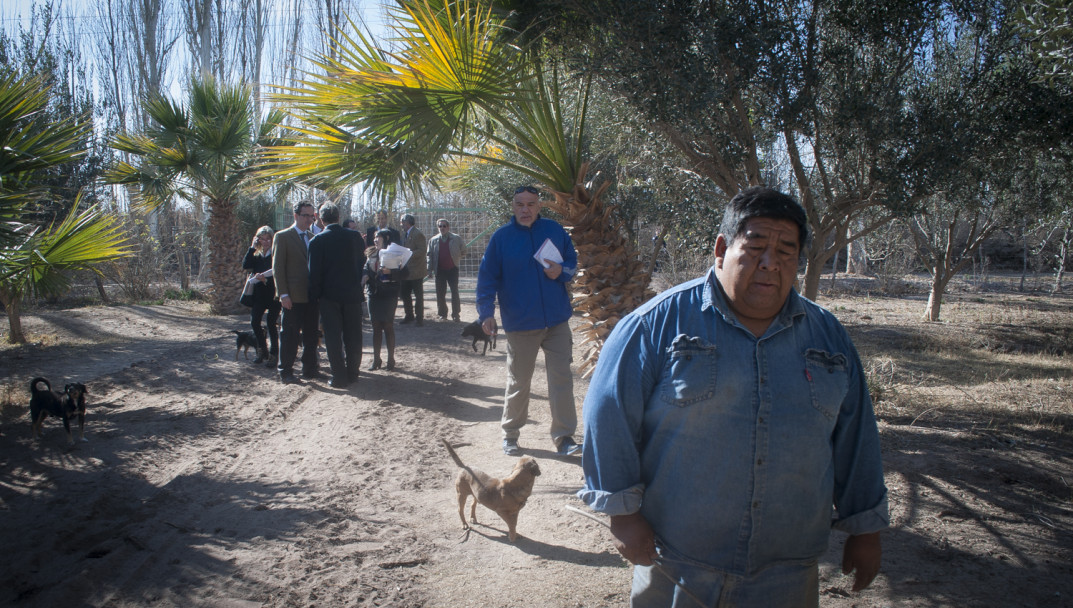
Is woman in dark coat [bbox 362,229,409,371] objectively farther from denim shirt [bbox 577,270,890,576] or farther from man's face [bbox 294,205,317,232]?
denim shirt [bbox 577,270,890,576]

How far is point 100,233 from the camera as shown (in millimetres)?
6387

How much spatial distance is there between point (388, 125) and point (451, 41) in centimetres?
82

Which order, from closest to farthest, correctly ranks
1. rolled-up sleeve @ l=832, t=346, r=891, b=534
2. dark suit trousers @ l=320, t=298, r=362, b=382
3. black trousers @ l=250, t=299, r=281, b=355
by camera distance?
rolled-up sleeve @ l=832, t=346, r=891, b=534 < dark suit trousers @ l=320, t=298, r=362, b=382 < black trousers @ l=250, t=299, r=281, b=355

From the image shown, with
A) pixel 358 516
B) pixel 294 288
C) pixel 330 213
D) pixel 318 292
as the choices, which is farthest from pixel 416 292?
pixel 358 516

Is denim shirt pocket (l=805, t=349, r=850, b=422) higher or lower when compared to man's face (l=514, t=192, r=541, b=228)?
lower

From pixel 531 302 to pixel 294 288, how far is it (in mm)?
3663

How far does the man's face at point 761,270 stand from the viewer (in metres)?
1.92

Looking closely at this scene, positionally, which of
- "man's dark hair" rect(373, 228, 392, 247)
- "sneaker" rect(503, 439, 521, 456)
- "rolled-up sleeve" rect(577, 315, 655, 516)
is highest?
"man's dark hair" rect(373, 228, 392, 247)

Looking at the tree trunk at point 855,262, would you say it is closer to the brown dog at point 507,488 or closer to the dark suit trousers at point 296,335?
the dark suit trousers at point 296,335

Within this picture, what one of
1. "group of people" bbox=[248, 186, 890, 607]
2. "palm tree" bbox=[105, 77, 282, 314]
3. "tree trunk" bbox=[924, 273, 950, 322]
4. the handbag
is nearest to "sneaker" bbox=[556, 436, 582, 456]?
"group of people" bbox=[248, 186, 890, 607]

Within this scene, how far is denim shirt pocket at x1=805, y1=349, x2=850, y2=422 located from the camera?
187cm

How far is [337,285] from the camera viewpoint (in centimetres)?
716

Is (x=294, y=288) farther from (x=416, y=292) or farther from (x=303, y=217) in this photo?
(x=416, y=292)

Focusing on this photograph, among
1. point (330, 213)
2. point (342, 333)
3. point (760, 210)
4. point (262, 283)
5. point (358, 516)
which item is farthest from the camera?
point (262, 283)
